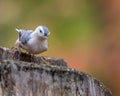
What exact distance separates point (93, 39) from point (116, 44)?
443mm

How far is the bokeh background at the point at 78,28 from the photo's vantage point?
7.18 metres

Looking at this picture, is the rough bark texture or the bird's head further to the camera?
the bird's head

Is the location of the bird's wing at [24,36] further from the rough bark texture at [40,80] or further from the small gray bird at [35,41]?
the rough bark texture at [40,80]

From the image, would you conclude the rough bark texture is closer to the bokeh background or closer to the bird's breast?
the bird's breast

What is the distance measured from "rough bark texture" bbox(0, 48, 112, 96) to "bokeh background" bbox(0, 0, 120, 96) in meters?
3.79

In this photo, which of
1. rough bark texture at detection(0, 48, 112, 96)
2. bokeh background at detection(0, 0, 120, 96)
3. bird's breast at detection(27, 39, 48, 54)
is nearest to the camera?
rough bark texture at detection(0, 48, 112, 96)

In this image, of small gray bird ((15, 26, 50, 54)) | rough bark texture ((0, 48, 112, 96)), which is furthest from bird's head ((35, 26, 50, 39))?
rough bark texture ((0, 48, 112, 96))

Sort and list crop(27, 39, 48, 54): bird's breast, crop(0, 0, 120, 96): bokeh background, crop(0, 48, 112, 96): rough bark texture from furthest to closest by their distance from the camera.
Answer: crop(0, 0, 120, 96): bokeh background, crop(27, 39, 48, 54): bird's breast, crop(0, 48, 112, 96): rough bark texture

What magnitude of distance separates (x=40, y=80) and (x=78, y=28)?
448cm

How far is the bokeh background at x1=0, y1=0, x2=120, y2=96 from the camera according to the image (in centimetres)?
718

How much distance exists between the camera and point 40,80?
9.30ft

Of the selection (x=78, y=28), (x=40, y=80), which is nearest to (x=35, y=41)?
(x=40, y=80)

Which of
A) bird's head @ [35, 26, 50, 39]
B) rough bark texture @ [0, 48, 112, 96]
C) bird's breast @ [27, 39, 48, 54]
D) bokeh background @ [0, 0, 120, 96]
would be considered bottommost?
rough bark texture @ [0, 48, 112, 96]

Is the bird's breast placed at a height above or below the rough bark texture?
above
